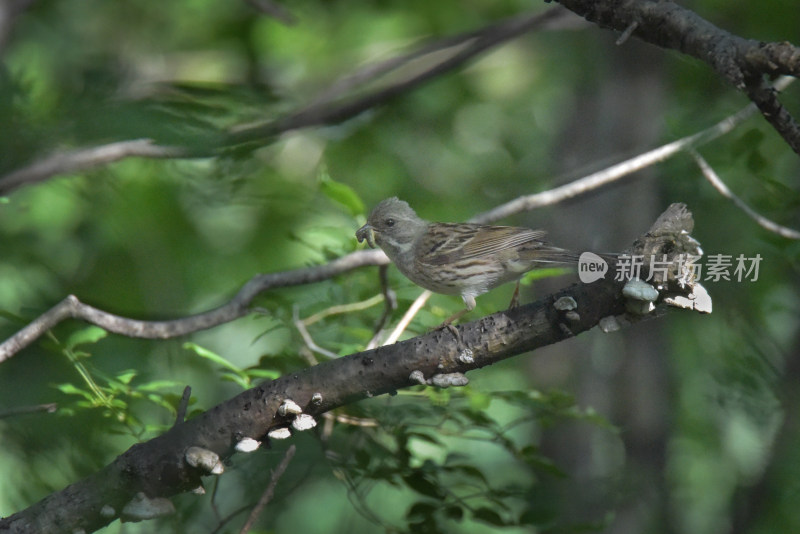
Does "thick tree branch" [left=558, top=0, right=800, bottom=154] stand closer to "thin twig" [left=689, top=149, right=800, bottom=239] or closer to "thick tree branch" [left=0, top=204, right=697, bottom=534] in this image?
"thick tree branch" [left=0, top=204, right=697, bottom=534]

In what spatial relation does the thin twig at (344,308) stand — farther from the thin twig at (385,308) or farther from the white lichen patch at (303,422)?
the white lichen patch at (303,422)

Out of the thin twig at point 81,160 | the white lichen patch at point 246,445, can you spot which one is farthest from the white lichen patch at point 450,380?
the thin twig at point 81,160

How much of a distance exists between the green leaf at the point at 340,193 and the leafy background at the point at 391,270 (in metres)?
0.02

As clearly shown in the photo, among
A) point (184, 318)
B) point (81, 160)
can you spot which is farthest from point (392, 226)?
point (81, 160)

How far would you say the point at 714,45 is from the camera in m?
2.48

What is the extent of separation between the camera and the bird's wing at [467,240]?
3.87 meters

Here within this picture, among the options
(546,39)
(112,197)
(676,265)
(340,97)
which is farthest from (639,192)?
(676,265)

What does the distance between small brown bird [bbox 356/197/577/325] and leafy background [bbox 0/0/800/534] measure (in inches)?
6.0

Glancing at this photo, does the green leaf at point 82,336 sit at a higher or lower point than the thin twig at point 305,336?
higher

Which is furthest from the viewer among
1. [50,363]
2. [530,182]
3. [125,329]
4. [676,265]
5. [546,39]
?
[546,39]

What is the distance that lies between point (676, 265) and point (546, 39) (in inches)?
292

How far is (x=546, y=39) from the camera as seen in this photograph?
921 centimetres

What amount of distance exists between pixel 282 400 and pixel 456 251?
61.3 inches

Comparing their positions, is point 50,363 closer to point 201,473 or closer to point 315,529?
point 201,473
